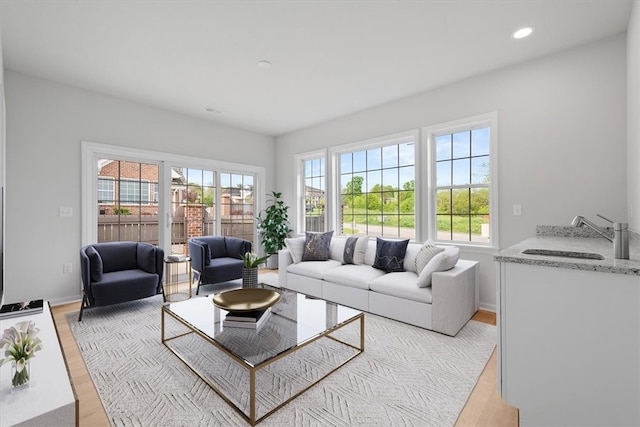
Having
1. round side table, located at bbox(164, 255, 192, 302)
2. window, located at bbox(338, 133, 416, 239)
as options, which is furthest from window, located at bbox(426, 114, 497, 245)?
round side table, located at bbox(164, 255, 192, 302)

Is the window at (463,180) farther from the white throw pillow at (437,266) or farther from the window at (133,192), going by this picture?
the window at (133,192)

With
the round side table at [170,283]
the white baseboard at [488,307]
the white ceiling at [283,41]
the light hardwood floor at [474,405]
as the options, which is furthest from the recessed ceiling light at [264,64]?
the white baseboard at [488,307]

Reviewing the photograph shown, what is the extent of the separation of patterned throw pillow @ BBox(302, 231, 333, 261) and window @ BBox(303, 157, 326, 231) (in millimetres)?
953

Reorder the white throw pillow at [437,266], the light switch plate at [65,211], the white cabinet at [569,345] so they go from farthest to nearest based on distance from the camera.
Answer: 1. the light switch plate at [65,211]
2. the white throw pillow at [437,266]
3. the white cabinet at [569,345]

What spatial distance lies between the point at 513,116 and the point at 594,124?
689 millimetres

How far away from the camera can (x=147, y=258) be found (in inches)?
140

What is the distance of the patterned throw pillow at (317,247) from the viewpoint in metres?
4.26

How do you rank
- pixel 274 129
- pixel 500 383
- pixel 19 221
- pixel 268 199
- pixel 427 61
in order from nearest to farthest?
pixel 500 383 < pixel 427 61 < pixel 19 221 < pixel 274 129 < pixel 268 199

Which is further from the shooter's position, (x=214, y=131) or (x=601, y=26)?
(x=214, y=131)

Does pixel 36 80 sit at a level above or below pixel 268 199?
above

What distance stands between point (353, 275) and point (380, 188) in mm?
1671


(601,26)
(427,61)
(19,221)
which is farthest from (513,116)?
(19,221)

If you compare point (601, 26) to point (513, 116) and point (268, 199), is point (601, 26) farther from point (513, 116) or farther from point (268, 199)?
point (268, 199)

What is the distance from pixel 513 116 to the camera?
3.25 metres
